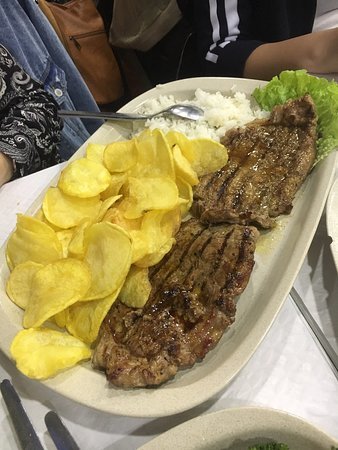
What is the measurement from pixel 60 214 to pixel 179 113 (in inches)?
31.3

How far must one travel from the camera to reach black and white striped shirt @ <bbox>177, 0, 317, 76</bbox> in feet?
8.19

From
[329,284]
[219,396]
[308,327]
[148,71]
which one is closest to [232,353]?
[219,396]

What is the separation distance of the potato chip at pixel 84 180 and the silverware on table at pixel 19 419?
640 mm

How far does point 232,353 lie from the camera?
134 cm

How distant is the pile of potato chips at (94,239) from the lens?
1380mm

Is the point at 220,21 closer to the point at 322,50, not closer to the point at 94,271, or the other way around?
the point at 322,50

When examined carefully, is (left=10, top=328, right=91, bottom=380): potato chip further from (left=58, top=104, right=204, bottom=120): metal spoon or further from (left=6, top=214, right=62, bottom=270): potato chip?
(left=58, top=104, right=204, bottom=120): metal spoon

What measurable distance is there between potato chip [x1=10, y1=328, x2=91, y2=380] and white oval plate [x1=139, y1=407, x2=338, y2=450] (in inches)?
12.9

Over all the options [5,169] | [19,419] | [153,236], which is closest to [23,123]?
[5,169]

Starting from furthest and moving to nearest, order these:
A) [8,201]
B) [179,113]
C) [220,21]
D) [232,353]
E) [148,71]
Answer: [148,71]
[220,21]
[179,113]
[8,201]
[232,353]

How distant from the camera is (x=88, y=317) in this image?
141cm

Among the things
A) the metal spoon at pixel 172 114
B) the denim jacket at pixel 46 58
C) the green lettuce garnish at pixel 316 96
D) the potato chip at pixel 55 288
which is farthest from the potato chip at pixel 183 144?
the denim jacket at pixel 46 58

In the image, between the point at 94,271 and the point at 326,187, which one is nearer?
the point at 94,271

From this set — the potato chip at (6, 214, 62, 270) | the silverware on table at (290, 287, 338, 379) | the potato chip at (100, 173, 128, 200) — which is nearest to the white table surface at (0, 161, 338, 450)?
the silverware on table at (290, 287, 338, 379)
